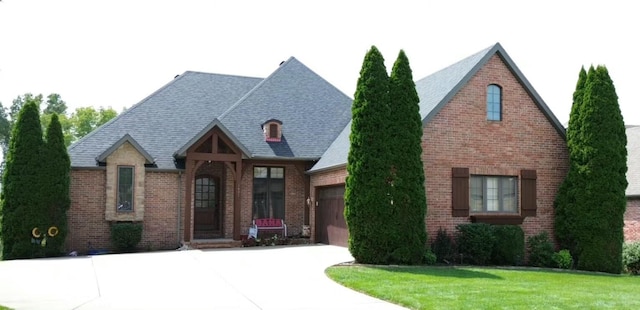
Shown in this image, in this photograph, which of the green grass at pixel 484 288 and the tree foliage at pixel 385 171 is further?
the tree foliage at pixel 385 171

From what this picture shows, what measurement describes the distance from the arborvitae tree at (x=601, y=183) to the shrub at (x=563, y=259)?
29cm

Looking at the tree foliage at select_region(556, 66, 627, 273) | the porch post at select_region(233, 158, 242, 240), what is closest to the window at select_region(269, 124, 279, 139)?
the porch post at select_region(233, 158, 242, 240)

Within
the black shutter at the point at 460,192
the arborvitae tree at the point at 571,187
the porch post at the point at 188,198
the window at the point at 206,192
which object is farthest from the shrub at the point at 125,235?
the arborvitae tree at the point at 571,187

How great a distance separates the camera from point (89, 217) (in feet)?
68.5

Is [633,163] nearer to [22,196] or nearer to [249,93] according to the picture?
[249,93]

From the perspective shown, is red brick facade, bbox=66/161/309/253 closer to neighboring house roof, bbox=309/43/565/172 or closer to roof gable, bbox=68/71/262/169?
roof gable, bbox=68/71/262/169

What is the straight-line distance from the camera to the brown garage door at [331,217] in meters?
20.9

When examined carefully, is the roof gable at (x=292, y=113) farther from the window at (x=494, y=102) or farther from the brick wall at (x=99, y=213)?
the window at (x=494, y=102)

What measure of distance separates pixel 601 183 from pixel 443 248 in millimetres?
5240

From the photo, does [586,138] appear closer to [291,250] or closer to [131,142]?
[291,250]

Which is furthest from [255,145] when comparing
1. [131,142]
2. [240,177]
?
[131,142]

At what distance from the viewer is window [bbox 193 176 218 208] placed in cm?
2358

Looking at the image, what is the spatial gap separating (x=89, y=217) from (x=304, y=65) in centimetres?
1265

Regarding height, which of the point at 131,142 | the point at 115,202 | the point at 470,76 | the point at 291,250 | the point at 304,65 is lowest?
the point at 291,250
